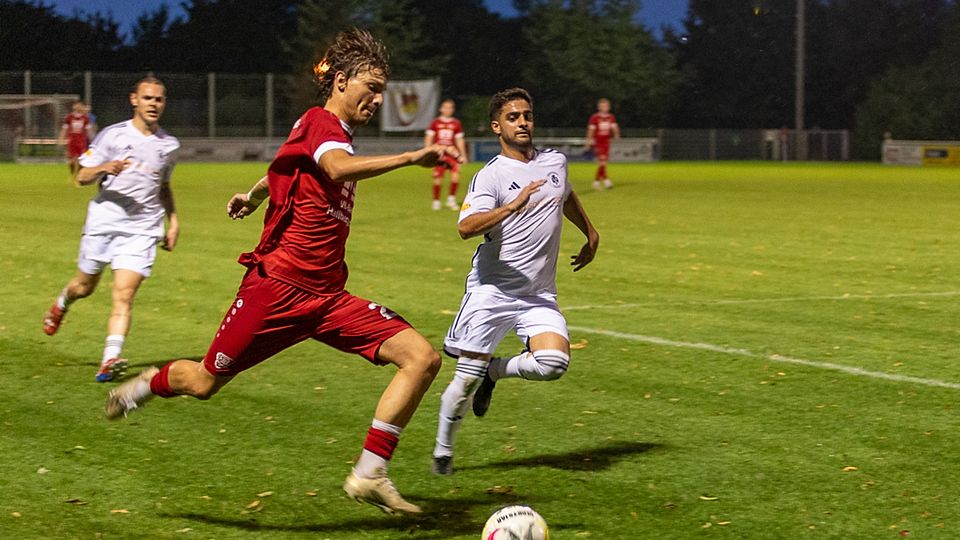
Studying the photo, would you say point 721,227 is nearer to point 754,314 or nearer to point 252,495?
point 754,314

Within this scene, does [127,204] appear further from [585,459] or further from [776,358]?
[776,358]

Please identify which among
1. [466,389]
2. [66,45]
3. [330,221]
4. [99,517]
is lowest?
[99,517]

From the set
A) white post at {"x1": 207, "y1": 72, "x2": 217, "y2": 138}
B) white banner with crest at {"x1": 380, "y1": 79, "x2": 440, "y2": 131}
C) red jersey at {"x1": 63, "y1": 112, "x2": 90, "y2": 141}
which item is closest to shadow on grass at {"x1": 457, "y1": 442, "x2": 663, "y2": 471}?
red jersey at {"x1": 63, "y1": 112, "x2": 90, "y2": 141}

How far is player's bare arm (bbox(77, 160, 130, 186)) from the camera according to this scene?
8977 millimetres

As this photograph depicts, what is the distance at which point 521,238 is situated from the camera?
6.88m

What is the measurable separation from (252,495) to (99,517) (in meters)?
0.68

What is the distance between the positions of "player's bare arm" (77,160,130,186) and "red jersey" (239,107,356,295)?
3.35 meters

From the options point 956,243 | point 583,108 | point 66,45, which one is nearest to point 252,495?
point 956,243

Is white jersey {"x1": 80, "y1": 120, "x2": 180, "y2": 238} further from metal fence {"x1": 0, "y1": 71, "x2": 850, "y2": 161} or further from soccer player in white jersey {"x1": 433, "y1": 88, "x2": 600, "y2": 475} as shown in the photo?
metal fence {"x1": 0, "y1": 71, "x2": 850, "y2": 161}

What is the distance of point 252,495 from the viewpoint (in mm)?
6258

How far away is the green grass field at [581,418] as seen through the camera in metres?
5.97

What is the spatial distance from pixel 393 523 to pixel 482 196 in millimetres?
1660

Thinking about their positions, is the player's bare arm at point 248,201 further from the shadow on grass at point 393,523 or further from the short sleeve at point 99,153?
the short sleeve at point 99,153

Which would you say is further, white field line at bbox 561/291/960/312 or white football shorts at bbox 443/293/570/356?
white field line at bbox 561/291/960/312
